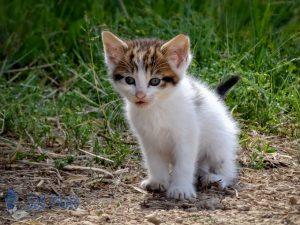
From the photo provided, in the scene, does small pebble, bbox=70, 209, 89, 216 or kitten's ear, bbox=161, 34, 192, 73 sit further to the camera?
kitten's ear, bbox=161, 34, 192, 73

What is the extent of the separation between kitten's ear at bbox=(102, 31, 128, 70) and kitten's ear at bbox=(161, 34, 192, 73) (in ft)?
0.92

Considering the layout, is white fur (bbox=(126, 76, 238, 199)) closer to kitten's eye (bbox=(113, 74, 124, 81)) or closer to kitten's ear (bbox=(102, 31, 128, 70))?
kitten's eye (bbox=(113, 74, 124, 81))

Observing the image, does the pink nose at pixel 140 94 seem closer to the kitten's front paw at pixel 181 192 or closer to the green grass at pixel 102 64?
the kitten's front paw at pixel 181 192

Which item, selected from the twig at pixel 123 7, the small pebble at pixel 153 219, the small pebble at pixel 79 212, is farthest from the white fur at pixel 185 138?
the twig at pixel 123 7

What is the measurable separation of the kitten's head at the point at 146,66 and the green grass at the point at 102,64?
947 millimetres

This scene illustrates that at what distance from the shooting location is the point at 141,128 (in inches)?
196

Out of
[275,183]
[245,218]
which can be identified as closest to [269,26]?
[275,183]

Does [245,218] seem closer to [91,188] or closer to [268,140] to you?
[91,188]

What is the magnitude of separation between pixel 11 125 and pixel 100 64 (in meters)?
1.25

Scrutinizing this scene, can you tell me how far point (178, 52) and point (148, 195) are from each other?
0.97 metres

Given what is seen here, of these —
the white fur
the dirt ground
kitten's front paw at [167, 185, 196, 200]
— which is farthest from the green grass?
kitten's front paw at [167, 185, 196, 200]

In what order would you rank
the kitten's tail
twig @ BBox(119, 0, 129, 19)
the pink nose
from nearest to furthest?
the pink nose, the kitten's tail, twig @ BBox(119, 0, 129, 19)

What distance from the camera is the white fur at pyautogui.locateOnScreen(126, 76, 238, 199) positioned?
488cm

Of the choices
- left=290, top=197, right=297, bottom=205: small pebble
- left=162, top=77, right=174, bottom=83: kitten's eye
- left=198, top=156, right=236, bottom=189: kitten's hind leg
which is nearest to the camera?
left=290, top=197, right=297, bottom=205: small pebble
